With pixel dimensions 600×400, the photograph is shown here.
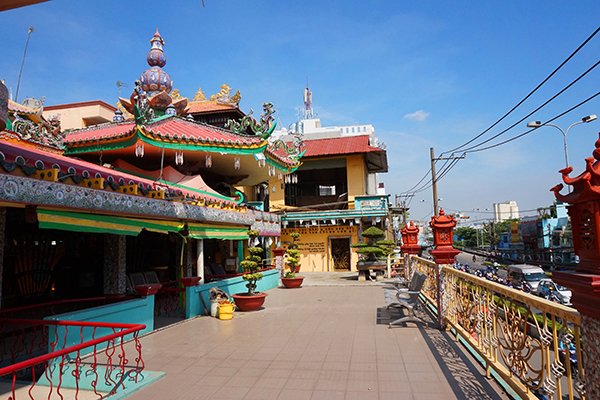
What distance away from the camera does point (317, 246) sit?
81.2ft

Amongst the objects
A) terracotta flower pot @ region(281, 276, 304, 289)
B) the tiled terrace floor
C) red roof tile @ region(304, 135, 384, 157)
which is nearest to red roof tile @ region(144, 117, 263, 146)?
the tiled terrace floor

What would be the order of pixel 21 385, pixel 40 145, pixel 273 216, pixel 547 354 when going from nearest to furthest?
1. pixel 547 354
2. pixel 21 385
3. pixel 40 145
4. pixel 273 216

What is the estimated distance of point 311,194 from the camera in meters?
28.7

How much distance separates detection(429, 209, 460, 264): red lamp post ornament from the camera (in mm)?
7707

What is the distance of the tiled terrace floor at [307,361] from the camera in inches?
183

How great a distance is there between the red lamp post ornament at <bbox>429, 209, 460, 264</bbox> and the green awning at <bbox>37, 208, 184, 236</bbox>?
5732 mm

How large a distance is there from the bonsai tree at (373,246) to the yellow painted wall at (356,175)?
5419mm

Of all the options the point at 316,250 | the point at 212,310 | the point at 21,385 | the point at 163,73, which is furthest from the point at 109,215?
the point at 316,250

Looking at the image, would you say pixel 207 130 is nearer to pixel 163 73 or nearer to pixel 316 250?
pixel 163 73

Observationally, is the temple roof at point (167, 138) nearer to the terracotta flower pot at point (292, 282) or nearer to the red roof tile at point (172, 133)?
the red roof tile at point (172, 133)

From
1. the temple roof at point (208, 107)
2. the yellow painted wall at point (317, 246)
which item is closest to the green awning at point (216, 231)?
the temple roof at point (208, 107)

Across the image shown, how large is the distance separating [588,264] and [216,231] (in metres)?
9.37

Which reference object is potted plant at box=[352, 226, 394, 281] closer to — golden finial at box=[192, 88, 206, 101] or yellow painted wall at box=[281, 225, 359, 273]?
yellow painted wall at box=[281, 225, 359, 273]

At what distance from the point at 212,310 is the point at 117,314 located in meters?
3.08
